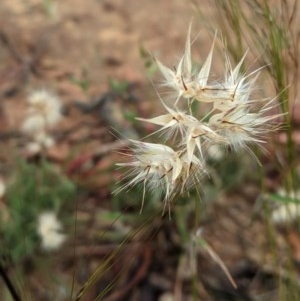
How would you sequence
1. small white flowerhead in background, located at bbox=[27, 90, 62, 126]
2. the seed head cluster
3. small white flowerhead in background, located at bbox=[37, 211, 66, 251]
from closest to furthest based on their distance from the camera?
1. the seed head cluster
2. small white flowerhead in background, located at bbox=[37, 211, 66, 251]
3. small white flowerhead in background, located at bbox=[27, 90, 62, 126]

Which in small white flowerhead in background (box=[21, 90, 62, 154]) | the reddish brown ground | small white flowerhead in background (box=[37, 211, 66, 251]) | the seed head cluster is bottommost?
the reddish brown ground

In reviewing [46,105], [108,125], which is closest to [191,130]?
[46,105]

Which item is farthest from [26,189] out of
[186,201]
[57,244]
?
[186,201]

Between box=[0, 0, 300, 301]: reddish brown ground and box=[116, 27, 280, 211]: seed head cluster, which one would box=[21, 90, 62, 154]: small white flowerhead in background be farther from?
box=[116, 27, 280, 211]: seed head cluster

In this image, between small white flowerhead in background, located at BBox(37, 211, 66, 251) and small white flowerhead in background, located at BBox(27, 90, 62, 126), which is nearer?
small white flowerhead in background, located at BBox(37, 211, 66, 251)

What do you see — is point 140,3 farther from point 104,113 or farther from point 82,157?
point 82,157

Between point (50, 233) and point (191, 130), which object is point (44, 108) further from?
point (191, 130)

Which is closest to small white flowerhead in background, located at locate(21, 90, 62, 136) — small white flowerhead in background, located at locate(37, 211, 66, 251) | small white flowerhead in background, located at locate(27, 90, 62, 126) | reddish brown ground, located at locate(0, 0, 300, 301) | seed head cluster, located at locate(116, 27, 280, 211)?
small white flowerhead in background, located at locate(27, 90, 62, 126)
